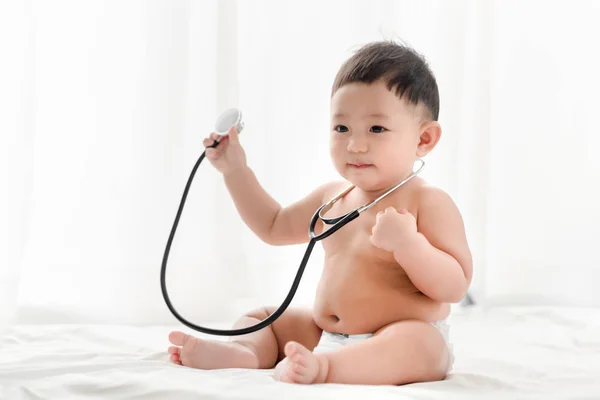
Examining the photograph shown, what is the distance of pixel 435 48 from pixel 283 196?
529mm

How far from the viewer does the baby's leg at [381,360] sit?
107 cm

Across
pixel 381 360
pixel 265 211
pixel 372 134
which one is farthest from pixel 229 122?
pixel 381 360

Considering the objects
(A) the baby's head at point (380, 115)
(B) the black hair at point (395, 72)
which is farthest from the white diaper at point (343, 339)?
(B) the black hair at point (395, 72)

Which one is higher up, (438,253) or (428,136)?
(428,136)

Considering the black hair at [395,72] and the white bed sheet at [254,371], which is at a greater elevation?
the black hair at [395,72]

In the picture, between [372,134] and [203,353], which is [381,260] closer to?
[372,134]

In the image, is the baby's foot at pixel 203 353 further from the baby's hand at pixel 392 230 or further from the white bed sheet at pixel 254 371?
the baby's hand at pixel 392 230

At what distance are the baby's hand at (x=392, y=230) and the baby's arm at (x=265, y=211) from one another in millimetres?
341

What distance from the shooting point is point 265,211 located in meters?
1.50

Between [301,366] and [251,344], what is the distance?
0.75 feet

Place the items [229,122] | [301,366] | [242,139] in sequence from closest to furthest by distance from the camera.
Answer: [301,366] → [229,122] → [242,139]

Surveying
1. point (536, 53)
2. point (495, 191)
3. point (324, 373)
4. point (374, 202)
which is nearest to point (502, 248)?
point (495, 191)

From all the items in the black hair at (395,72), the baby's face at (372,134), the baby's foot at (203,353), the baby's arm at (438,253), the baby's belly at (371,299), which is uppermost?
the black hair at (395,72)

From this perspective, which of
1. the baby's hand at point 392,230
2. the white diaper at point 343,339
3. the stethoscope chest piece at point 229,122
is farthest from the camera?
the stethoscope chest piece at point 229,122
